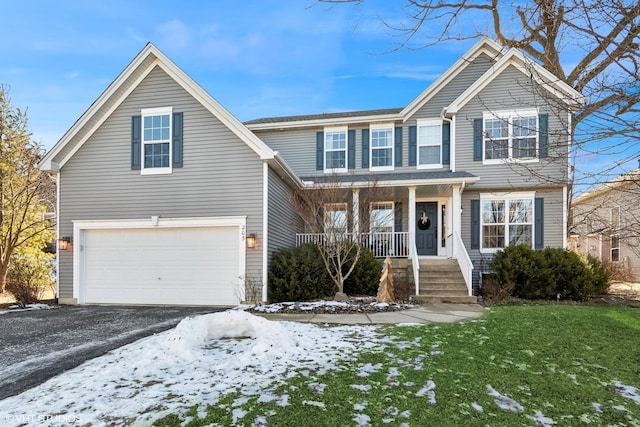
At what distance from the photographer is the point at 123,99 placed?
10203 millimetres

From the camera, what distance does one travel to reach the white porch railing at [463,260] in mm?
9125

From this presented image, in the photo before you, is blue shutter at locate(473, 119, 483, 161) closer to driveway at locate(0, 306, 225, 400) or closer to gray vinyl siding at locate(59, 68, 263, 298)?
gray vinyl siding at locate(59, 68, 263, 298)

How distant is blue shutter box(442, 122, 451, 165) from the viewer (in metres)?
12.4

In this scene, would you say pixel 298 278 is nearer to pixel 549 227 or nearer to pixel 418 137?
pixel 418 137

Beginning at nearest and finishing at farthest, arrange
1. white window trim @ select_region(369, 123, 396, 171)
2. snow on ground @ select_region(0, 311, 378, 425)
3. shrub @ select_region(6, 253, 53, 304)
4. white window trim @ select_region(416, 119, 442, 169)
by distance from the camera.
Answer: snow on ground @ select_region(0, 311, 378, 425)
shrub @ select_region(6, 253, 53, 304)
white window trim @ select_region(416, 119, 442, 169)
white window trim @ select_region(369, 123, 396, 171)

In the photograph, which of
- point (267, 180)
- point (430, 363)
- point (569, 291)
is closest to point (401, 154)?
point (267, 180)

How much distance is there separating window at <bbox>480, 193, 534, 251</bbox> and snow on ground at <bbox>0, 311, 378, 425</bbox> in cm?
803

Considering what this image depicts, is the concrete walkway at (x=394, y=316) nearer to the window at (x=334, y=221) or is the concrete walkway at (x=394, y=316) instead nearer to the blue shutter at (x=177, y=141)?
the window at (x=334, y=221)

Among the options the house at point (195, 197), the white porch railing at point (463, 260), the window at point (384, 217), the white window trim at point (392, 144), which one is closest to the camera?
the white porch railing at point (463, 260)

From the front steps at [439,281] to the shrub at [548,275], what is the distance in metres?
1.37

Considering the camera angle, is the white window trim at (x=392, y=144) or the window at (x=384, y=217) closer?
the window at (x=384, y=217)

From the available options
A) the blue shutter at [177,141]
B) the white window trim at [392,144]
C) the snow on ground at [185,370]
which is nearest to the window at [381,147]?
the white window trim at [392,144]

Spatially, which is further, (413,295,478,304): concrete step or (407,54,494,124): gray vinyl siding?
(407,54,494,124): gray vinyl siding

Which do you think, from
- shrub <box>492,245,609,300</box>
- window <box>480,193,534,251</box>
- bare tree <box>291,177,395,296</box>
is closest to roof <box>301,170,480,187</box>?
bare tree <box>291,177,395,296</box>
